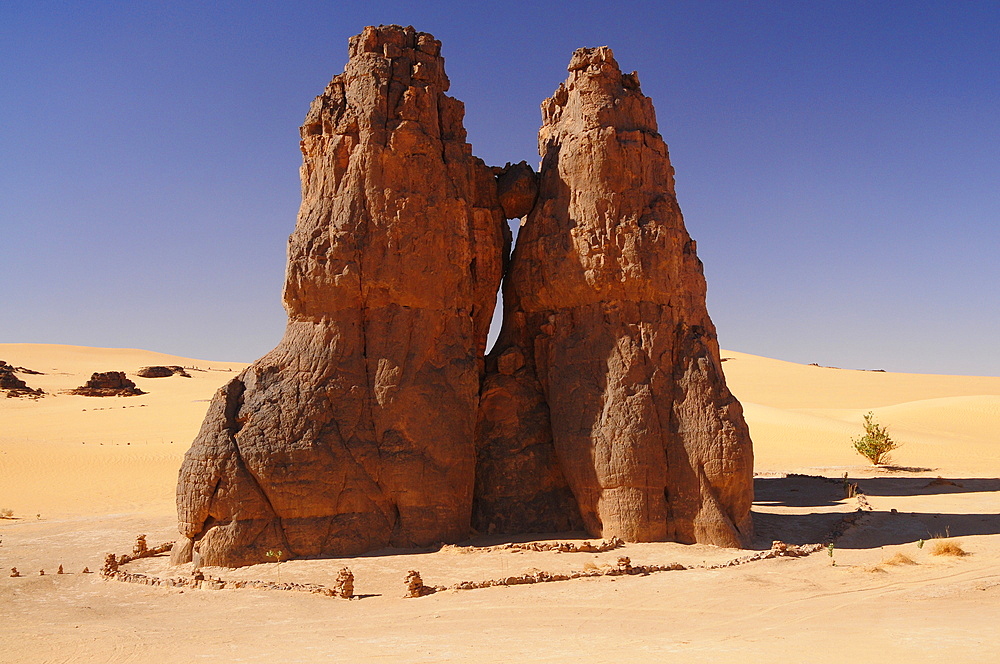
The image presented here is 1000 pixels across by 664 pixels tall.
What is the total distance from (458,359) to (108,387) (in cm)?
4015

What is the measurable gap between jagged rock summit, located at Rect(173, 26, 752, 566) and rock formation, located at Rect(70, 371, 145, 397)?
36949mm

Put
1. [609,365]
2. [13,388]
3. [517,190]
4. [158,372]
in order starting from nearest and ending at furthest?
[609,365]
[517,190]
[13,388]
[158,372]

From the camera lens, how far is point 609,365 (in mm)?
13109

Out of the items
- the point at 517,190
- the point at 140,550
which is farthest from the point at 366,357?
the point at 140,550

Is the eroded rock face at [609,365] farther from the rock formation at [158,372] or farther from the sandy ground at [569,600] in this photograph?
the rock formation at [158,372]

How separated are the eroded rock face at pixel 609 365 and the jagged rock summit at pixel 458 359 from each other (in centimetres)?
4

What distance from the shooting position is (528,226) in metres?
14.6

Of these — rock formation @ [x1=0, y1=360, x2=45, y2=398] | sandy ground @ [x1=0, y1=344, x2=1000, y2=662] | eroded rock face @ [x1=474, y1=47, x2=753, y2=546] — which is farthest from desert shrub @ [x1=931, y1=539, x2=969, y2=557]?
rock formation @ [x1=0, y1=360, x2=45, y2=398]

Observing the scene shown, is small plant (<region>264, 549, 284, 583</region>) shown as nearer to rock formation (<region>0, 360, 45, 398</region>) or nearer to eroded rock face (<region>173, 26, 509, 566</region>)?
eroded rock face (<region>173, 26, 509, 566</region>)

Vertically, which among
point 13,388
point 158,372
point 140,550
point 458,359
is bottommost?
point 140,550

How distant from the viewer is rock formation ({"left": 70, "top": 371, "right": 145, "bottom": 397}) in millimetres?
44719

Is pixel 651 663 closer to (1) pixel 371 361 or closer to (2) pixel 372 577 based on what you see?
(2) pixel 372 577

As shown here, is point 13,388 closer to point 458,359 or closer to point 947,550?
point 458,359

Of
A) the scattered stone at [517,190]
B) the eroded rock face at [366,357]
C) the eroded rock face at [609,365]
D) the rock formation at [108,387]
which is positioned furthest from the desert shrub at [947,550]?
the rock formation at [108,387]
